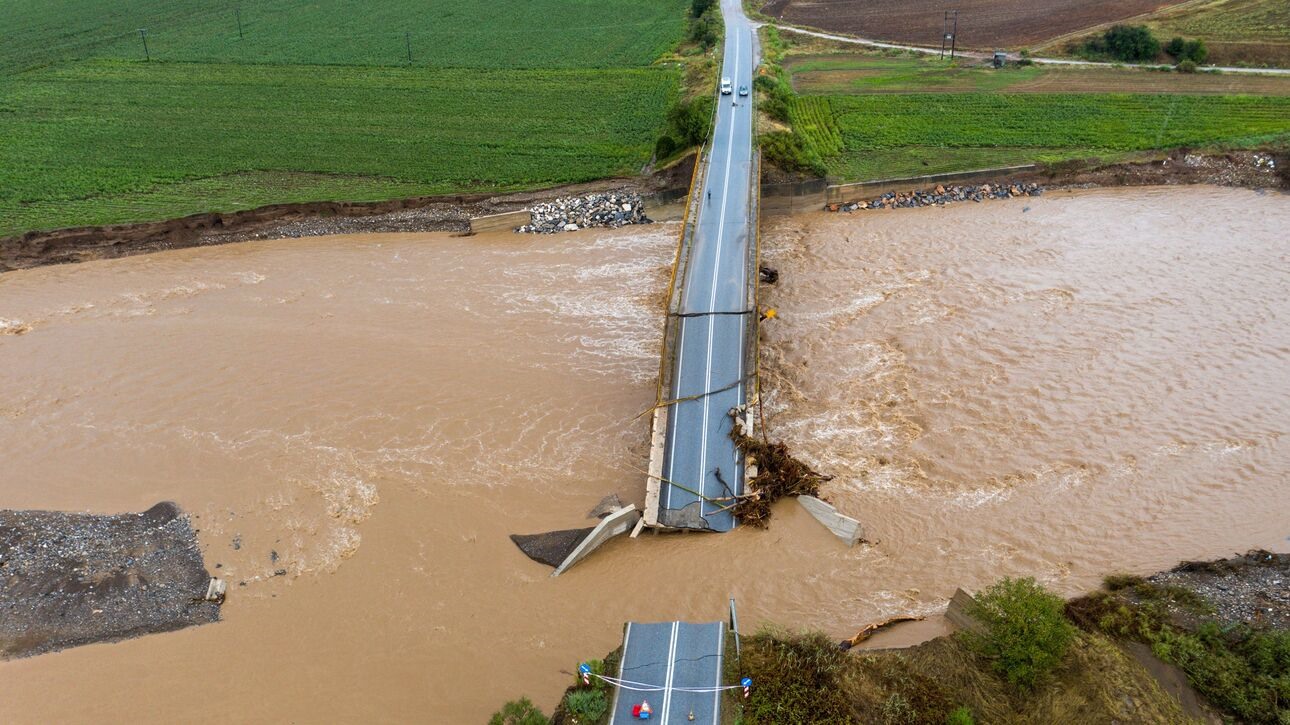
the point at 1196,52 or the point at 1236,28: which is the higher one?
the point at 1236,28

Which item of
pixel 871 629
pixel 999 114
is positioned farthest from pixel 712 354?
pixel 999 114

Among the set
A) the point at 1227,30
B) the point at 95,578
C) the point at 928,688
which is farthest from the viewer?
the point at 1227,30

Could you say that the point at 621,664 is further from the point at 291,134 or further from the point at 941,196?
the point at 291,134

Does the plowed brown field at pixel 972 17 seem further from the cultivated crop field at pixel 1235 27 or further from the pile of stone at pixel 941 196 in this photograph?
the pile of stone at pixel 941 196

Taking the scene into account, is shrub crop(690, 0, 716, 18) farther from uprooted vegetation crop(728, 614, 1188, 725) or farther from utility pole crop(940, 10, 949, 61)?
uprooted vegetation crop(728, 614, 1188, 725)

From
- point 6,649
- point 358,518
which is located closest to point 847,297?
point 358,518

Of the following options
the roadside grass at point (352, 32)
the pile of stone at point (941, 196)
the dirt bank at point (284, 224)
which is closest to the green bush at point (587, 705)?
the dirt bank at point (284, 224)
